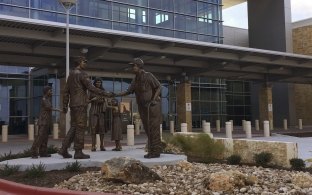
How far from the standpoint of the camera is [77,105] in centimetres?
1076

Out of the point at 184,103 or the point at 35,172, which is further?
the point at 184,103

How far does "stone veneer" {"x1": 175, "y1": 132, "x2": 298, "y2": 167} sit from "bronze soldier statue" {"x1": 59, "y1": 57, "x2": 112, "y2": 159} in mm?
4208

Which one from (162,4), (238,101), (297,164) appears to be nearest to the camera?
(297,164)

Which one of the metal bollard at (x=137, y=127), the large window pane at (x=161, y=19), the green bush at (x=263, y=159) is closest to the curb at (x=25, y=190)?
the green bush at (x=263, y=159)

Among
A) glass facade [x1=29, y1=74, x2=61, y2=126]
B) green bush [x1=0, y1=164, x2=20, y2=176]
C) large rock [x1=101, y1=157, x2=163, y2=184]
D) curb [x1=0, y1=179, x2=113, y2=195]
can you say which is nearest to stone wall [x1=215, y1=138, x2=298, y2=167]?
large rock [x1=101, y1=157, x2=163, y2=184]

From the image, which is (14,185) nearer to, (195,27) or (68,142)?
(68,142)

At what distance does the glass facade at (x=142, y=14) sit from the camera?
3203 cm

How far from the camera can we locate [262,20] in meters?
51.0

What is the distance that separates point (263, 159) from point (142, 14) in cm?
2819

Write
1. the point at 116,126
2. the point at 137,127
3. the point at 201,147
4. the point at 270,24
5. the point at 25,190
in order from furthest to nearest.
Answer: the point at 270,24
the point at 137,127
the point at 116,126
the point at 201,147
the point at 25,190

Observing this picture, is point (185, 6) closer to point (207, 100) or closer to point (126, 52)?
point (207, 100)

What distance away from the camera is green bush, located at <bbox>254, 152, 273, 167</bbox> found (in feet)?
36.4

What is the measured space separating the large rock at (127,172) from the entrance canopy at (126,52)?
46.5 ft

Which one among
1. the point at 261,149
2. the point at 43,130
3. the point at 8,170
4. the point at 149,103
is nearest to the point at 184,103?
the point at 261,149
